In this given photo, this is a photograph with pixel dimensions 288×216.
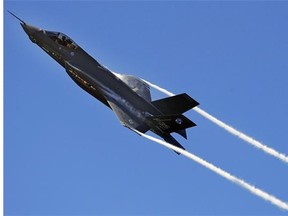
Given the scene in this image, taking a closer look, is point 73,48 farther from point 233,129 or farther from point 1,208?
point 1,208

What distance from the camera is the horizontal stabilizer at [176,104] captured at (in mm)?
34656

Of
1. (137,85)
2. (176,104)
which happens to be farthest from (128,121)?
(137,85)

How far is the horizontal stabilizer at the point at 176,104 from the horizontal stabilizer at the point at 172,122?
3.01 feet

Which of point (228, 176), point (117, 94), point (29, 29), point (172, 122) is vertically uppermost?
point (29, 29)

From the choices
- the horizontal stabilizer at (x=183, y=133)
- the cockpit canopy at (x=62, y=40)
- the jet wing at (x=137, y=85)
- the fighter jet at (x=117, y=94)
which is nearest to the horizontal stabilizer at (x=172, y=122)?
the fighter jet at (x=117, y=94)

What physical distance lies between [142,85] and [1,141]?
14186 mm

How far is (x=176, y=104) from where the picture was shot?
116ft

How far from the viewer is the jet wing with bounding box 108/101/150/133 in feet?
113

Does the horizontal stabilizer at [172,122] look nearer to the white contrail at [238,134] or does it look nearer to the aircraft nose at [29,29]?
the white contrail at [238,134]

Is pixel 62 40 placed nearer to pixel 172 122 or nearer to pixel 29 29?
pixel 29 29

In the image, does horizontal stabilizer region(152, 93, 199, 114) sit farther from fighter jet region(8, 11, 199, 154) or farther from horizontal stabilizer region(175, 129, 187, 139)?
horizontal stabilizer region(175, 129, 187, 139)

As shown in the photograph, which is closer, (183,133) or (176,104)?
(176,104)

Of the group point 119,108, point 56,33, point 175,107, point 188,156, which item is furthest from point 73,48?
point 188,156

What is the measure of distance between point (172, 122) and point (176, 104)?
1396mm
